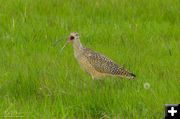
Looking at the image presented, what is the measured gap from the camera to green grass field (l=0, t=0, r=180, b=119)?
6781 millimetres

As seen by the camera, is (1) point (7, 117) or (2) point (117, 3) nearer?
(1) point (7, 117)

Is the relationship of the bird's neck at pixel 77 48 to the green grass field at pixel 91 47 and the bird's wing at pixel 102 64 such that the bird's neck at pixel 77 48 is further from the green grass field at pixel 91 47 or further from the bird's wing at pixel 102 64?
the green grass field at pixel 91 47

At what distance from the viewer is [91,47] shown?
10.1m

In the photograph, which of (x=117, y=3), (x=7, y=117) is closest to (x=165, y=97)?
(x=7, y=117)

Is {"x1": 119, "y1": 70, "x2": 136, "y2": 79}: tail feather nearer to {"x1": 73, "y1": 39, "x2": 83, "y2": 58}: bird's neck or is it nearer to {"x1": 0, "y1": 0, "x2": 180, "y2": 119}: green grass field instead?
{"x1": 0, "y1": 0, "x2": 180, "y2": 119}: green grass field

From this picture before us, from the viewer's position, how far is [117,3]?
12328 millimetres

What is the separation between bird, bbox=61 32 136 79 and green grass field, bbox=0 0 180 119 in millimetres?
133

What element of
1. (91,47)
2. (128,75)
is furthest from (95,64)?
(91,47)

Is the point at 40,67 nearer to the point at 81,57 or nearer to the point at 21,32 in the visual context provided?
the point at 81,57

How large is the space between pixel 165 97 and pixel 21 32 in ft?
13.8

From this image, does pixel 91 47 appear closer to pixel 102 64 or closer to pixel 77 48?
pixel 77 48

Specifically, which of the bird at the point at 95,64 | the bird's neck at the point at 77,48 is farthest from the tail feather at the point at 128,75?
the bird's neck at the point at 77,48

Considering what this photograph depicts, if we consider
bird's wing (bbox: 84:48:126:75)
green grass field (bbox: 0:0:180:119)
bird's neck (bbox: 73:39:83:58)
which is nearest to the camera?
green grass field (bbox: 0:0:180:119)

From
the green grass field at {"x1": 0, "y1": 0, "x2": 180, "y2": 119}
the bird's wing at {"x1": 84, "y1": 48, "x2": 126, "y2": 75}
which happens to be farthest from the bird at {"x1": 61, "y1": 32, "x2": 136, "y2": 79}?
the green grass field at {"x1": 0, "y1": 0, "x2": 180, "y2": 119}
